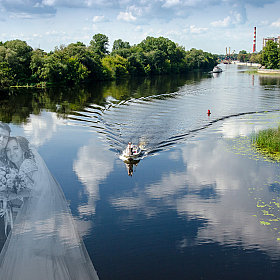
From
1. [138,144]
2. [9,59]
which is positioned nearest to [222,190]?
[138,144]

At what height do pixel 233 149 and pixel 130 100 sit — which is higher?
pixel 130 100

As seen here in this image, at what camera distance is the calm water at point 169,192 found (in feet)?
39.8

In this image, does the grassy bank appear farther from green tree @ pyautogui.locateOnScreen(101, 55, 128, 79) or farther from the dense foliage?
green tree @ pyautogui.locateOnScreen(101, 55, 128, 79)

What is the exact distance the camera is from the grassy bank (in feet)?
79.9

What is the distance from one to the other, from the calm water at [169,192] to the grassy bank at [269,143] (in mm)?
1063

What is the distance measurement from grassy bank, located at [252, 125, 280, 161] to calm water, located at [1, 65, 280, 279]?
1063 mm

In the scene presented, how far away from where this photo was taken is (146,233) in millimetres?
13773

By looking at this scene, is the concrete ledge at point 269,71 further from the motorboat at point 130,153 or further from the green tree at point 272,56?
the motorboat at point 130,153

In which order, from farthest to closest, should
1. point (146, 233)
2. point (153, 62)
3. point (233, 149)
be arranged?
point (153, 62) < point (233, 149) < point (146, 233)

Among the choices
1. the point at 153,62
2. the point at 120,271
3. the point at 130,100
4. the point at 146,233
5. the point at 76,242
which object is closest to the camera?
the point at 120,271

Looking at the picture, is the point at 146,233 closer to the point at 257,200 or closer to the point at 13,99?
the point at 257,200

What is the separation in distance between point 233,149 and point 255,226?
1163 centimetres

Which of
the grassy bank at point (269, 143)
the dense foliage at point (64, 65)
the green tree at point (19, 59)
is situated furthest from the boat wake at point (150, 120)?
the green tree at point (19, 59)

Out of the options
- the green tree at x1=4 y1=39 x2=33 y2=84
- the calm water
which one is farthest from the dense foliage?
the calm water
